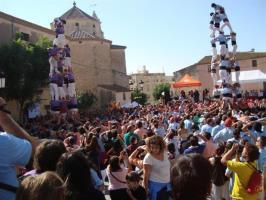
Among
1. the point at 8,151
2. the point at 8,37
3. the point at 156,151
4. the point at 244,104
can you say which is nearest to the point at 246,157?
the point at 156,151

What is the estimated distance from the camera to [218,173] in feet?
25.8

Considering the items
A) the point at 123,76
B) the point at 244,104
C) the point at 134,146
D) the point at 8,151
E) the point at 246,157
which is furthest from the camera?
the point at 123,76

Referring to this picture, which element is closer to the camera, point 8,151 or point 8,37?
point 8,151

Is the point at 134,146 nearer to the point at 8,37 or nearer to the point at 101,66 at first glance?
the point at 8,37

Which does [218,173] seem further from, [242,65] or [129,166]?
[242,65]

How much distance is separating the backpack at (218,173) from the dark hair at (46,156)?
4.13 metres

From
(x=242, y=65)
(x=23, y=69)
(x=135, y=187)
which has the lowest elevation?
(x=135, y=187)

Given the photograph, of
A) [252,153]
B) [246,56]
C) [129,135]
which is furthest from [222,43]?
[246,56]

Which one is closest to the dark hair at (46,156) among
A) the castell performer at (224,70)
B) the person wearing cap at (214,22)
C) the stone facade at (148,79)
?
the castell performer at (224,70)

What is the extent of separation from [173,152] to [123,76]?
53770 mm

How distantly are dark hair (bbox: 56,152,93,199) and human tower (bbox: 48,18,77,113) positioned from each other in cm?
2188

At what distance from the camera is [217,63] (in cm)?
2886

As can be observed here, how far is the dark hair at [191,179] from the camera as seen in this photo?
10.1ft

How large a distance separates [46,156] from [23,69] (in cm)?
2858
